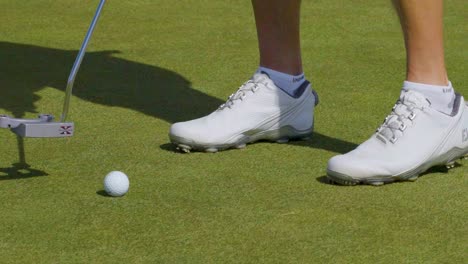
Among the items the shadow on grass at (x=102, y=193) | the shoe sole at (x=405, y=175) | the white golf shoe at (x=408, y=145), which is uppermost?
the white golf shoe at (x=408, y=145)

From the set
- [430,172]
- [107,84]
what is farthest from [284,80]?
[107,84]

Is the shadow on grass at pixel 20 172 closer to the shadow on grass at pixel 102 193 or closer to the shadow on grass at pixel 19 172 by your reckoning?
the shadow on grass at pixel 19 172

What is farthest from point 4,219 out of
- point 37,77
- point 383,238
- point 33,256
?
point 37,77

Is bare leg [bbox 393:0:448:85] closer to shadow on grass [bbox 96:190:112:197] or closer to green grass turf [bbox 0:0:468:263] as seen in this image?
green grass turf [bbox 0:0:468:263]

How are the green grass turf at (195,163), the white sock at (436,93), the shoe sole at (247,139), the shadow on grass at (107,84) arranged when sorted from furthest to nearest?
1. the shadow on grass at (107,84)
2. the shoe sole at (247,139)
3. the white sock at (436,93)
4. the green grass turf at (195,163)

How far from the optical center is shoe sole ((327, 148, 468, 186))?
265 cm

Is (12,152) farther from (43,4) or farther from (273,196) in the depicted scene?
(43,4)

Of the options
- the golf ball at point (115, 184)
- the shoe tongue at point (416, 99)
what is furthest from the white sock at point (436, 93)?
the golf ball at point (115, 184)

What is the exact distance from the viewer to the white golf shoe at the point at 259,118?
2959 millimetres

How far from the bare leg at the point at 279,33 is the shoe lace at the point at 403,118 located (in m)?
0.42

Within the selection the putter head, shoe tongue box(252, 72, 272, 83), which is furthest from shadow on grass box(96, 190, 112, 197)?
shoe tongue box(252, 72, 272, 83)

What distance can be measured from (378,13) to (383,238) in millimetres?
2739

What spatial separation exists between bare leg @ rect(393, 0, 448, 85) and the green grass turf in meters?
0.27

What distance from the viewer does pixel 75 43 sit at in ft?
14.2
